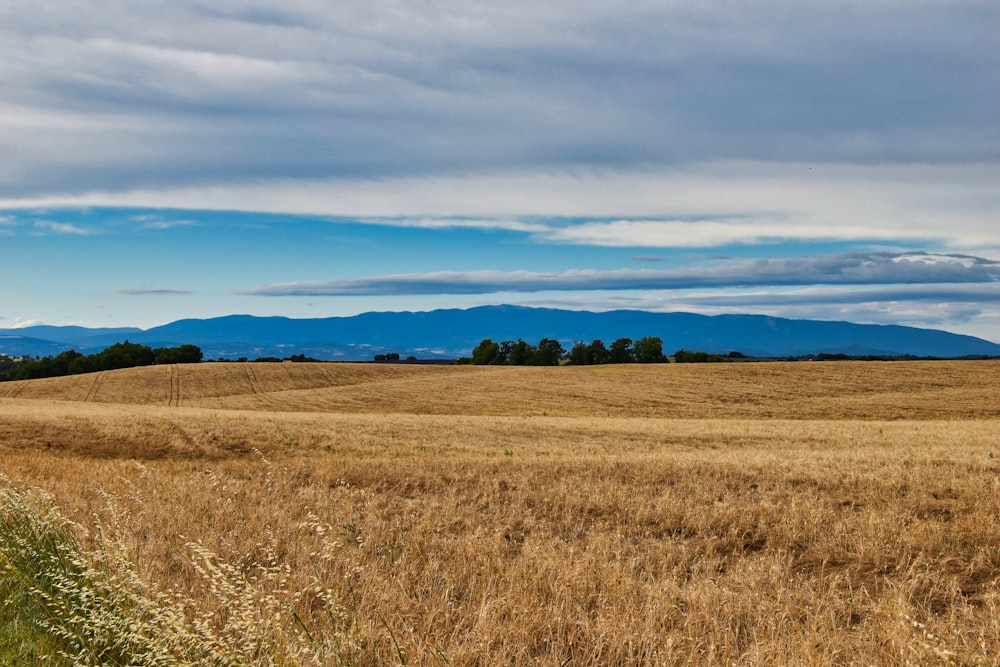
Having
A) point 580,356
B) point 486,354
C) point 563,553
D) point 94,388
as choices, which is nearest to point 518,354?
point 486,354

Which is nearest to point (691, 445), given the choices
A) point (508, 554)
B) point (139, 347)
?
point (508, 554)

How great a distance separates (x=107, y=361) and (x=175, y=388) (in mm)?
63647

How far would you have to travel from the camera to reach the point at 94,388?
267 feet

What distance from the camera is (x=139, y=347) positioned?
139000 millimetres

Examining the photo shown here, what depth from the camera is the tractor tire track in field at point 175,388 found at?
72.0 meters

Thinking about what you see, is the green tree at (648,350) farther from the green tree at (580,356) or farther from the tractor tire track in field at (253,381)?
the tractor tire track in field at (253,381)

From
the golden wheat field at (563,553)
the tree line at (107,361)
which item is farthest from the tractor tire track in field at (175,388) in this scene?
the golden wheat field at (563,553)

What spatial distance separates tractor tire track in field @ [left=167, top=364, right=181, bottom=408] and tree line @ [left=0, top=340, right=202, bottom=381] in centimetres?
3747

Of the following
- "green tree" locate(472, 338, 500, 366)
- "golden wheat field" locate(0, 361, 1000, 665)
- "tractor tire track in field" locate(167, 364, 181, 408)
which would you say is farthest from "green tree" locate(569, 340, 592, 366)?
"golden wheat field" locate(0, 361, 1000, 665)

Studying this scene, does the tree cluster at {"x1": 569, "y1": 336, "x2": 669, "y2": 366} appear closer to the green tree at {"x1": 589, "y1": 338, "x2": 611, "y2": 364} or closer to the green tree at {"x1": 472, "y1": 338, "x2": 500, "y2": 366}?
the green tree at {"x1": 589, "y1": 338, "x2": 611, "y2": 364}

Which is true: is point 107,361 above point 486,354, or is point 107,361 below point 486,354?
below

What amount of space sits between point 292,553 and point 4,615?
280 centimetres

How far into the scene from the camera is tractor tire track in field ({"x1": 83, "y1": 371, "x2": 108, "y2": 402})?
74812 mm

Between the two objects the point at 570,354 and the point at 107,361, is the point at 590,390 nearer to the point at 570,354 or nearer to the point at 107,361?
the point at 570,354
